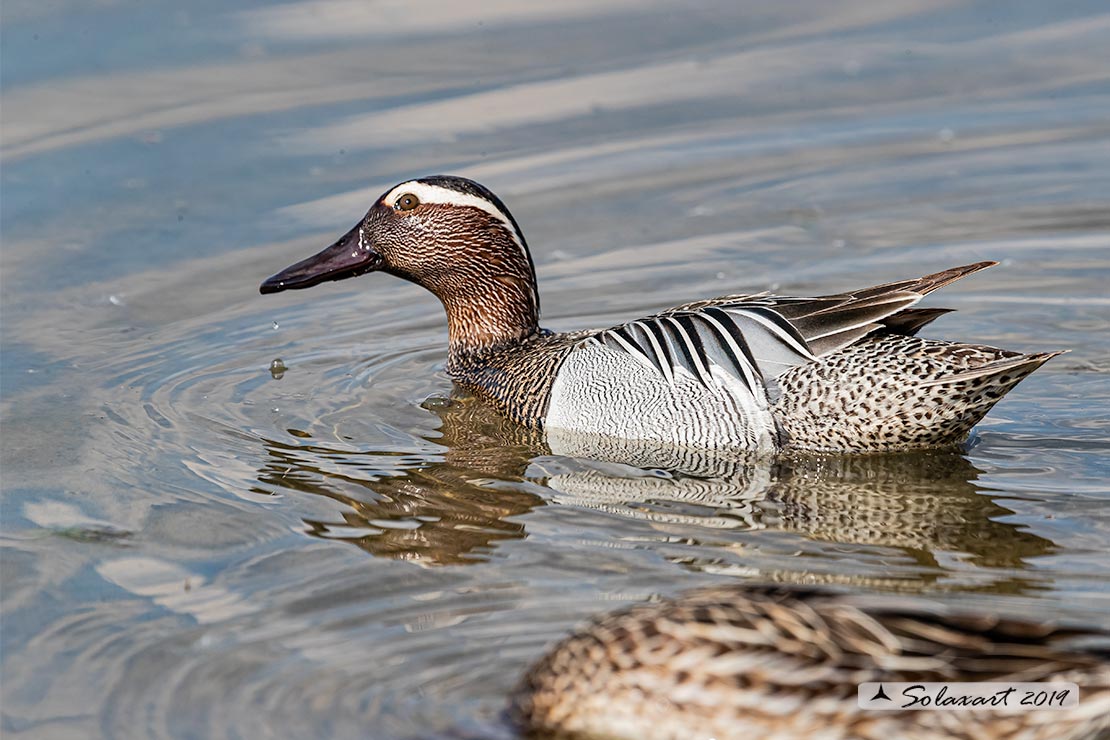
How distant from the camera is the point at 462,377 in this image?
8117 millimetres

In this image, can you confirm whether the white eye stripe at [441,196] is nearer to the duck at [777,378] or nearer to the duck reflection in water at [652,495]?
the duck at [777,378]

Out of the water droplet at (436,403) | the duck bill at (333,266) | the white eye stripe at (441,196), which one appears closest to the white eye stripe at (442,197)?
Answer: the white eye stripe at (441,196)

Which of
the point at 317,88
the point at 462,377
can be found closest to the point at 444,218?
the point at 462,377

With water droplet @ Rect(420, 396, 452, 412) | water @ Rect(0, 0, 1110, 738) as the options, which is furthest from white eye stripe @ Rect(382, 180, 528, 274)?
water droplet @ Rect(420, 396, 452, 412)

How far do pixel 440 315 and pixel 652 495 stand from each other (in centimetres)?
306

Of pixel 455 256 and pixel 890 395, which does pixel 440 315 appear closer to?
pixel 455 256

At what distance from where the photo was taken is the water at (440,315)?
17.0 ft

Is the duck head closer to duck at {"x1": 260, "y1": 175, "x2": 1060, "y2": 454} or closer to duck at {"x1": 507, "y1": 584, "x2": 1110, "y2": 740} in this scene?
duck at {"x1": 260, "y1": 175, "x2": 1060, "y2": 454}

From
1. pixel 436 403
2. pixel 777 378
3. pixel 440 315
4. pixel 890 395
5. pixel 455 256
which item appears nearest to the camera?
pixel 890 395

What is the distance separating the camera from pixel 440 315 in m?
9.16

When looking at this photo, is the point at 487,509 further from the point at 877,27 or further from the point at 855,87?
the point at 877,27

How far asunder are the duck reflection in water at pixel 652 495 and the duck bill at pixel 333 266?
1.22 m

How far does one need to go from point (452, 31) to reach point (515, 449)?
5.47 meters

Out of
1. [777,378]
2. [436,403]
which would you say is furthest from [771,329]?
[436,403]
